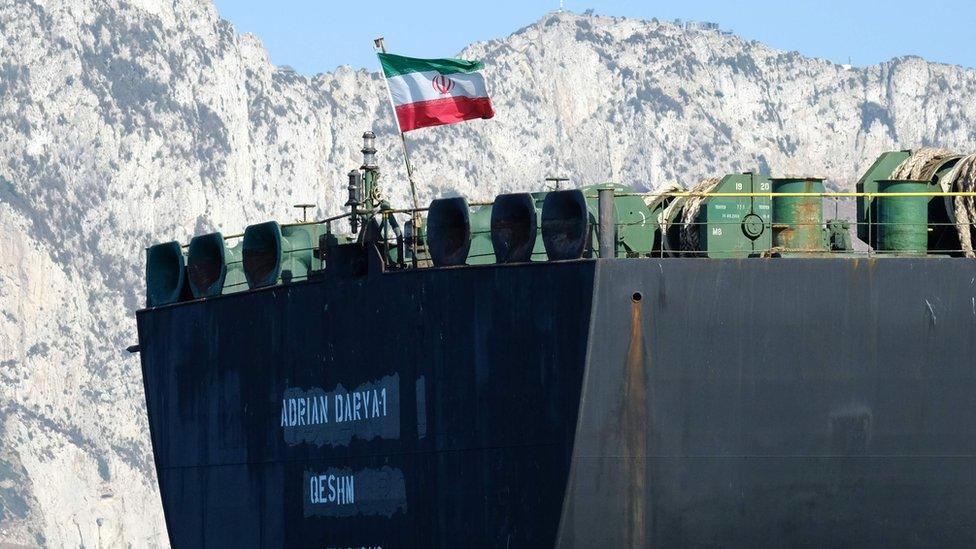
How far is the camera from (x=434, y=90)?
83.9ft

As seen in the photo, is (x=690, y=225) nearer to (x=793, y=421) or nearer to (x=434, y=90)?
(x=793, y=421)

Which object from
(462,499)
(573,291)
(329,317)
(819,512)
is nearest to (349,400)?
(329,317)

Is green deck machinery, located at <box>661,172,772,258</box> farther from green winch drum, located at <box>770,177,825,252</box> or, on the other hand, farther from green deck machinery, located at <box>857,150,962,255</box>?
green deck machinery, located at <box>857,150,962,255</box>

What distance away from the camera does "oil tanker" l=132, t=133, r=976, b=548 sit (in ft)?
68.0

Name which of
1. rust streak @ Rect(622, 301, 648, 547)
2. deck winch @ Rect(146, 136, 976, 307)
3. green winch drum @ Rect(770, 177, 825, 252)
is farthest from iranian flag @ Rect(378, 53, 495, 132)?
rust streak @ Rect(622, 301, 648, 547)

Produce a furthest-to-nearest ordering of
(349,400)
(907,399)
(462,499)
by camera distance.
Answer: (349,400) < (462,499) < (907,399)

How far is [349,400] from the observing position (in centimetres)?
2505

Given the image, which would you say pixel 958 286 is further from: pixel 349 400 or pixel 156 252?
pixel 156 252

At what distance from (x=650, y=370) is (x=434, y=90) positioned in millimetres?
6360

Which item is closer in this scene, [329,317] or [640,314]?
[640,314]

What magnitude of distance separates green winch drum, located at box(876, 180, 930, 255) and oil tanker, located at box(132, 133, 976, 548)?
0.13ft

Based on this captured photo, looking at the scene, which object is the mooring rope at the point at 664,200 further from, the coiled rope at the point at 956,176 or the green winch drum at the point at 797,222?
the coiled rope at the point at 956,176

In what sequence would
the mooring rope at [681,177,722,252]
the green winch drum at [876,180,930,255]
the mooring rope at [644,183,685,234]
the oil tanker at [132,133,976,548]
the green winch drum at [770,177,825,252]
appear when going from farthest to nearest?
the mooring rope at [644,183,685,234] → the mooring rope at [681,177,722,252] → the green winch drum at [770,177,825,252] → the green winch drum at [876,180,930,255] → the oil tanker at [132,133,976,548]

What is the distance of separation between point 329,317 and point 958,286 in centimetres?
844
